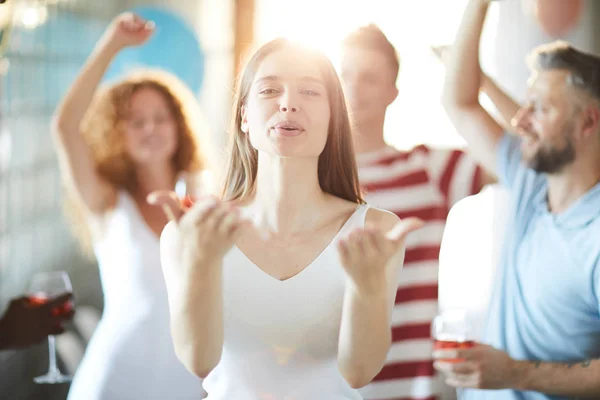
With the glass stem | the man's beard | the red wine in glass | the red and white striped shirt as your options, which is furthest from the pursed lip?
the glass stem

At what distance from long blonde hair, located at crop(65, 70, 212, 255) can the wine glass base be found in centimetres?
35

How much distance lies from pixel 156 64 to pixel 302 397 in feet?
2.73

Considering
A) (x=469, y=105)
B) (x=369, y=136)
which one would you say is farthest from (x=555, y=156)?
(x=369, y=136)

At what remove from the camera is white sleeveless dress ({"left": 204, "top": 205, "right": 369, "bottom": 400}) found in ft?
2.47

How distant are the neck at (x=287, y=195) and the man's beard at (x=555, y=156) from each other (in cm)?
40

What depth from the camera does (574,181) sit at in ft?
3.34

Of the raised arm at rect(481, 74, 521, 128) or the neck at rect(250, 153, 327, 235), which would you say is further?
the raised arm at rect(481, 74, 521, 128)

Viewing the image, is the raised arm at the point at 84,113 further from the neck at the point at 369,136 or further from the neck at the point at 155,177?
the neck at the point at 369,136

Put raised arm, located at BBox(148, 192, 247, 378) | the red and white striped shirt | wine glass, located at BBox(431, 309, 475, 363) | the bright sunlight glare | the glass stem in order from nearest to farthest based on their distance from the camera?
raised arm, located at BBox(148, 192, 247, 378), wine glass, located at BBox(431, 309, 475, 363), the red and white striped shirt, the bright sunlight glare, the glass stem

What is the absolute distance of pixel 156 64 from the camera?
1.38 metres

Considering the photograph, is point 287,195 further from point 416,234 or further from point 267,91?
point 416,234

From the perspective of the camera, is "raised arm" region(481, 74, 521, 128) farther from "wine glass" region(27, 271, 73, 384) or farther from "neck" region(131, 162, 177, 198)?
"wine glass" region(27, 271, 73, 384)

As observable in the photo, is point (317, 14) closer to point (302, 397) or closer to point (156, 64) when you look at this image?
point (156, 64)

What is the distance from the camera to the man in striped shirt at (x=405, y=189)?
3.62 ft
